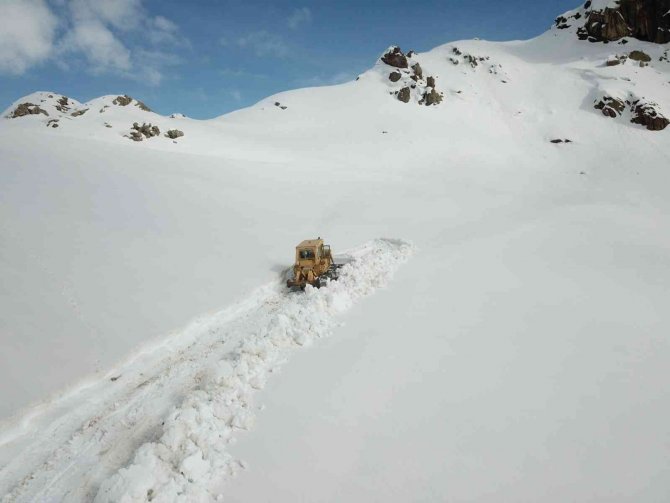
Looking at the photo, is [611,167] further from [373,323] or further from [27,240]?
[27,240]

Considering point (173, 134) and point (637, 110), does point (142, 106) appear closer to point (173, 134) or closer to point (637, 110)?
point (173, 134)

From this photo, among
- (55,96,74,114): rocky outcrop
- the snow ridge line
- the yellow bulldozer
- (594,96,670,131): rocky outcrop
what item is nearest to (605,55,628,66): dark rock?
(594,96,670,131): rocky outcrop

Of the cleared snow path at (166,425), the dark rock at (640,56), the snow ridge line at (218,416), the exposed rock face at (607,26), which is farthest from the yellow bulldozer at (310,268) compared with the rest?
the exposed rock face at (607,26)

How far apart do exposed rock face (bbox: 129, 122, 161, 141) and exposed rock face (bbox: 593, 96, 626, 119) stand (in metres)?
54.8

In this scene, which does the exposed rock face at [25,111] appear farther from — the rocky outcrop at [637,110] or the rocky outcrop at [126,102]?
the rocky outcrop at [637,110]

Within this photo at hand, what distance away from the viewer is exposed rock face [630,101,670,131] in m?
42.1

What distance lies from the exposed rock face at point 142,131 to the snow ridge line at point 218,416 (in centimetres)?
2947

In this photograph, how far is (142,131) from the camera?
111 feet

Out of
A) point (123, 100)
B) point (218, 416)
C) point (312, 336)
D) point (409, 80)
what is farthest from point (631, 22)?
point (218, 416)

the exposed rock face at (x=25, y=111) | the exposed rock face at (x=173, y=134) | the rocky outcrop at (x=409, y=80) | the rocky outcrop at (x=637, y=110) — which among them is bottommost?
the exposed rock face at (x=173, y=134)

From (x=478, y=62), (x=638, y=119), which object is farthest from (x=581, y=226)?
(x=478, y=62)

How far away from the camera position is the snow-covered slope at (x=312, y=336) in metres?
5.16

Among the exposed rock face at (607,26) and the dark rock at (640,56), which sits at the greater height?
the exposed rock face at (607,26)

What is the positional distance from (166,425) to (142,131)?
35.4 metres
